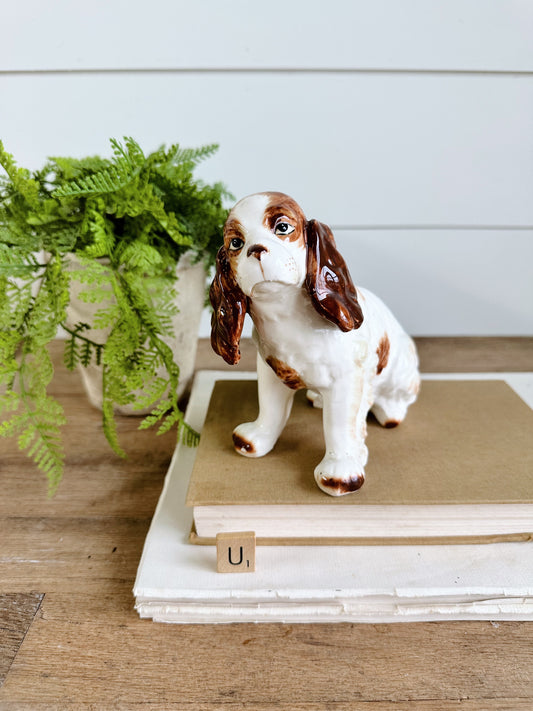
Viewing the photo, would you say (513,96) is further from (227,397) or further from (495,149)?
(227,397)

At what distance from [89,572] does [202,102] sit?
883 millimetres

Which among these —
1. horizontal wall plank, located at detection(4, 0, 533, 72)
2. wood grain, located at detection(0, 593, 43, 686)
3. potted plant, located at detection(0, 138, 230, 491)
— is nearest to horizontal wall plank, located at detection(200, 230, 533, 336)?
horizontal wall plank, located at detection(4, 0, 533, 72)

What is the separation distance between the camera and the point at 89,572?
2.04ft

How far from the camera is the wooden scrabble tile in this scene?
0.59m

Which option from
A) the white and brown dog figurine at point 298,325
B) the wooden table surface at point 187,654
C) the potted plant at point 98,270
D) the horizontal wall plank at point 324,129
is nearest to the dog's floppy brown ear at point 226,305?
the white and brown dog figurine at point 298,325

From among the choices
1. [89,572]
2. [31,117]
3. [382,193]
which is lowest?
[89,572]

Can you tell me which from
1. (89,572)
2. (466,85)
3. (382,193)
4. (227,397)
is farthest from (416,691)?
(466,85)

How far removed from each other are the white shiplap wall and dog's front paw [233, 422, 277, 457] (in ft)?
2.10

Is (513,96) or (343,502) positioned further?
(513,96)

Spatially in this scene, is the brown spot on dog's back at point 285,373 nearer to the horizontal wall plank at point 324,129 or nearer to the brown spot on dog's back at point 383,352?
the brown spot on dog's back at point 383,352

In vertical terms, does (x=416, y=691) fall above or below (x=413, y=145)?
below

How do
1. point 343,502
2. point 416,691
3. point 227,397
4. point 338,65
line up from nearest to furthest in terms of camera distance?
1. point 416,691
2. point 343,502
3. point 227,397
4. point 338,65

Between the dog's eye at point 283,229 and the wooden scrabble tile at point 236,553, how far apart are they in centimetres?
32

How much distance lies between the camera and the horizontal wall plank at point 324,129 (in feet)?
3.57
